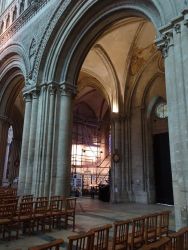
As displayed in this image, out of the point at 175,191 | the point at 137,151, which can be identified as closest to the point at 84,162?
the point at 137,151

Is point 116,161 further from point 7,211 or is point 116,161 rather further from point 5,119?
point 7,211

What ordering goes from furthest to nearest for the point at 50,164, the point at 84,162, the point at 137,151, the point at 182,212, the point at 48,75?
the point at 84,162 < the point at 137,151 < the point at 48,75 < the point at 50,164 < the point at 182,212

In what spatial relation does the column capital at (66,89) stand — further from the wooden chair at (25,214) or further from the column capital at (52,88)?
the wooden chair at (25,214)

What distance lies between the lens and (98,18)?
9297 mm

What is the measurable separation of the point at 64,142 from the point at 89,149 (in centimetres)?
1909

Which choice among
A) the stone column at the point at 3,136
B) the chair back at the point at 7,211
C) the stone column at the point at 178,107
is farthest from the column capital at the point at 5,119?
the stone column at the point at 178,107

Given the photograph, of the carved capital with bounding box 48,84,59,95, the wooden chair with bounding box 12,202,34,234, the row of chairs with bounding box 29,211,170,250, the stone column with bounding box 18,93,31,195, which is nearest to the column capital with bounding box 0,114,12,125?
the stone column with bounding box 18,93,31,195

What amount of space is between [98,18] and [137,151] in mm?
8110

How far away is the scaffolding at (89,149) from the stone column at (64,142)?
17139mm

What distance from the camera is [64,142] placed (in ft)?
30.9

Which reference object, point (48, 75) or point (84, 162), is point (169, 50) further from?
point (84, 162)

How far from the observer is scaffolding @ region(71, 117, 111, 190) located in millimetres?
27333

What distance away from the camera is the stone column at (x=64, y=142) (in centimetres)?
906

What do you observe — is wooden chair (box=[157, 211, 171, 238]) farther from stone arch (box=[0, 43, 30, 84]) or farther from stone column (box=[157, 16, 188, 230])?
stone arch (box=[0, 43, 30, 84])
